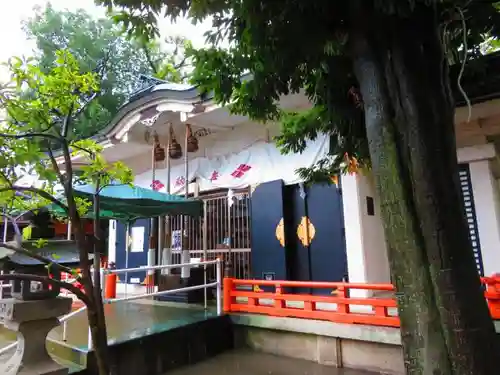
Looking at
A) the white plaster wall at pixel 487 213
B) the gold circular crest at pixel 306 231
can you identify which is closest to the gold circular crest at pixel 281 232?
the gold circular crest at pixel 306 231

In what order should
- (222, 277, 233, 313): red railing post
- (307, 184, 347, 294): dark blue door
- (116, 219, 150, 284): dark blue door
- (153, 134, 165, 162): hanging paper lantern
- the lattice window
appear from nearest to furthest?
the lattice window
(222, 277, 233, 313): red railing post
(307, 184, 347, 294): dark blue door
(153, 134, 165, 162): hanging paper lantern
(116, 219, 150, 284): dark blue door

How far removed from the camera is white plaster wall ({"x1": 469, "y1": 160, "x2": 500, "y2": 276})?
17.8 ft

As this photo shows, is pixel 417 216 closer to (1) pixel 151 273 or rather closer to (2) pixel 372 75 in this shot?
(2) pixel 372 75

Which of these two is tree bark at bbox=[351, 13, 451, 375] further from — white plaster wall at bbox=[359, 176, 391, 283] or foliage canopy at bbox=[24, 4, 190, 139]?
foliage canopy at bbox=[24, 4, 190, 139]

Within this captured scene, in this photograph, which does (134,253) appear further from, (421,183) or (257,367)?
(421,183)

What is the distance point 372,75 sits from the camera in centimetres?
240

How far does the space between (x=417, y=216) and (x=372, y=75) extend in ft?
3.08

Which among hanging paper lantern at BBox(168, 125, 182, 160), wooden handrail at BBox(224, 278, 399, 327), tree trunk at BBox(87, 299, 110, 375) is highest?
hanging paper lantern at BBox(168, 125, 182, 160)

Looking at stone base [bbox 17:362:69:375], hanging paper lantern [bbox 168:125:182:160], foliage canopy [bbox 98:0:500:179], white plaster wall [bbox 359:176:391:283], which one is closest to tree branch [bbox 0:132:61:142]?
foliage canopy [bbox 98:0:500:179]

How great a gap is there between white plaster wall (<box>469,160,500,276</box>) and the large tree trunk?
389 cm

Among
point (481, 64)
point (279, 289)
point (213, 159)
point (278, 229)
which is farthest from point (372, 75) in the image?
point (213, 159)

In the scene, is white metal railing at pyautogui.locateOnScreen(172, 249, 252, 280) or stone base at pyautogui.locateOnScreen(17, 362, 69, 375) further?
white metal railing at pyautogui.locateOnScreen(172, 249, 252, 280)

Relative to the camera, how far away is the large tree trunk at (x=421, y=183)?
6.49ft

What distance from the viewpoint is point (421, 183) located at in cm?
214
